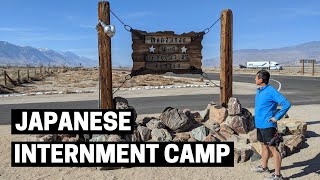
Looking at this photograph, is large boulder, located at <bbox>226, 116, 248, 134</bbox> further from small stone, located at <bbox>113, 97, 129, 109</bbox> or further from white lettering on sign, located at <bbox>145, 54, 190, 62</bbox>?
small stone, located at <bbox>113, 97, 129, 109</bbox>

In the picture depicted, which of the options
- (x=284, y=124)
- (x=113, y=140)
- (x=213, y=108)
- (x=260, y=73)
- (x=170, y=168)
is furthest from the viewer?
(x=213, y=108)

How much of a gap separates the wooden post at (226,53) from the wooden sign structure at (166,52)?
581mm

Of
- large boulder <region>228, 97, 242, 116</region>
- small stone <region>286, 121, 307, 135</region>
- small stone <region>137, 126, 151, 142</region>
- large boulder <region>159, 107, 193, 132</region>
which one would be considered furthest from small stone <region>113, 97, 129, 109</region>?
small stone <region>286, 121, 307, 135</region>

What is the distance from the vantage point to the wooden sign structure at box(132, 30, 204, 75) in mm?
9502

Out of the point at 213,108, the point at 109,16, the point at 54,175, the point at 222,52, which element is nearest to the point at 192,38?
the point at 222,52

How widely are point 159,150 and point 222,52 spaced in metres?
3.57

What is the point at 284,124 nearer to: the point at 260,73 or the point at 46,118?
the point at 260,73

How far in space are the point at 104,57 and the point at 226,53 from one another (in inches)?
132

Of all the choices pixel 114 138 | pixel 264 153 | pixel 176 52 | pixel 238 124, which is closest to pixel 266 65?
pixel 176 52

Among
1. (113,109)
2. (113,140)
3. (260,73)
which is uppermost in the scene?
(260,73)

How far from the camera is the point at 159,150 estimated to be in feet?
25.3

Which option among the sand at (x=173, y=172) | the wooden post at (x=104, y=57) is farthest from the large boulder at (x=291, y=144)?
the wooden post at (x=104, y=57)

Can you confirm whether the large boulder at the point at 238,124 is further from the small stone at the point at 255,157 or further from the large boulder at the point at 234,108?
the small stone at the point at 255,157

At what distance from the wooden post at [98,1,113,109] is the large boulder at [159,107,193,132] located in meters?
1.42
